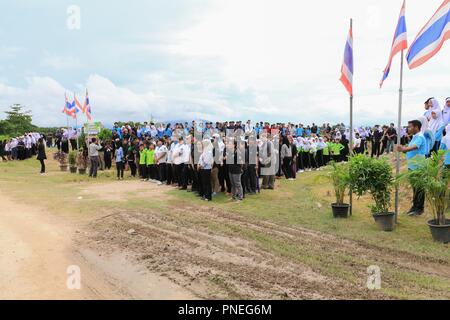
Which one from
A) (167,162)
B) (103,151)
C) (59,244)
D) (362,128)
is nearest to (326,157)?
(362,128)

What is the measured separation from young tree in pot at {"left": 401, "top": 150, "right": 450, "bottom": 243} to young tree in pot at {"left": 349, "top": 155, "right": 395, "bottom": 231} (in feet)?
3.15

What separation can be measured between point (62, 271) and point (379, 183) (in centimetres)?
635

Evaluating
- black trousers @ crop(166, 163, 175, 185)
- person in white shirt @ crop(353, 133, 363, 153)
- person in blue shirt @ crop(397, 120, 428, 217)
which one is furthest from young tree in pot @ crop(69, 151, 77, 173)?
person in blue shirt @ crop(397, 120, 428, 217)

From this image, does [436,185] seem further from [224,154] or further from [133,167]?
[133,167]

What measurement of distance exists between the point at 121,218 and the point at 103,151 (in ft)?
44.6

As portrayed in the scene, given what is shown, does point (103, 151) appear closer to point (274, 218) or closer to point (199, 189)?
point (199, 189)

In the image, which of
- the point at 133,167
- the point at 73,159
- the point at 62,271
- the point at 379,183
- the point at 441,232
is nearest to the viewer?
the point at 62,271

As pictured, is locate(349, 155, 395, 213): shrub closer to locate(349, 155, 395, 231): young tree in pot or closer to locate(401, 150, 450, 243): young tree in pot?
locate(349, 155, 395, 231): young tree in pot

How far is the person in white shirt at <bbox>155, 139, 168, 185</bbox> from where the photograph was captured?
16484 mm

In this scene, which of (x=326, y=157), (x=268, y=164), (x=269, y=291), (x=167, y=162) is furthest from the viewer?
(x=326, y=157)

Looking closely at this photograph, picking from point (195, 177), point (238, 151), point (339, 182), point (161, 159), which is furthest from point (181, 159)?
point (339, 182)

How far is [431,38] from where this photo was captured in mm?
7762

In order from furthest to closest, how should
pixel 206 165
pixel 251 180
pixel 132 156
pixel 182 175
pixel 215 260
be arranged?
1. pixel 132 156
2. pixel 182 175
3. pixel 251 180
4. pixel 206 165
5. pixel 215 260
